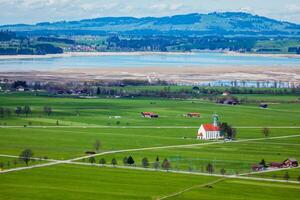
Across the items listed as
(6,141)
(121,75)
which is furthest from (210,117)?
(121,75)

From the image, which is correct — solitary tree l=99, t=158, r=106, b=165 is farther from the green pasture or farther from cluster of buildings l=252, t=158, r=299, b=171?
the green pasture

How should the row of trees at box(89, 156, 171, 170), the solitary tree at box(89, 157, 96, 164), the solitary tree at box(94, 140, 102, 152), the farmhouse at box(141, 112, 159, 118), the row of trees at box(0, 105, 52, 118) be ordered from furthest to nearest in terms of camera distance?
the farmhouse at box(141, 112, 159, 118) < the row of trees at box(0, 105, 52, 118) < the solitary tree at box(94, 140, 102, 152) < the solitary tree at box(89, 157, 96, 164) < the row of trees at box(89, 156, 171, 170)

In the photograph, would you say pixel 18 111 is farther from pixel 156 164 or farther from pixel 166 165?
pixel 166 165

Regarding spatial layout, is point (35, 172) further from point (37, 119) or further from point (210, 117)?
point (210, 117)

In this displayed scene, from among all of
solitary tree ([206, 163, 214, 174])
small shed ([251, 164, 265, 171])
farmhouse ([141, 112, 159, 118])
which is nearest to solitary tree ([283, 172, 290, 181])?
small shed ([251, 164, 265, 171])

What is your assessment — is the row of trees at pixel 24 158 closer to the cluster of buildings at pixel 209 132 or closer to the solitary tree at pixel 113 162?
the solitary tree at pixel 113 162

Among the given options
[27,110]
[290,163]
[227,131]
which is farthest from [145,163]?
[27,110]
